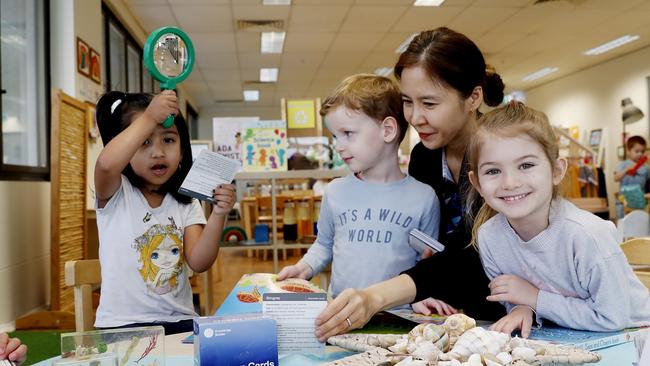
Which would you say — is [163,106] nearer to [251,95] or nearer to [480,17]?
[480,17]

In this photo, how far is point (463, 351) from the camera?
0.70 meters

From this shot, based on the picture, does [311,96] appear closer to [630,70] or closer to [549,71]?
[549,71]

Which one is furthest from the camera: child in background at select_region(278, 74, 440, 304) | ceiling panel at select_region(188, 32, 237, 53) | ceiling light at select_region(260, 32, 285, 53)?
ceiling light at select_region(260, 32, 285, 53)

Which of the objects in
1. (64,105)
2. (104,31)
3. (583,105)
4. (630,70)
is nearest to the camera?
(64,105)

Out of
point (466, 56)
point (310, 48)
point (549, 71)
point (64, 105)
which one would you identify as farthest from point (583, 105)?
point (466, 56)

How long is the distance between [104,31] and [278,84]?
20.7 feet

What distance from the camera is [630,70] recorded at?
32.2 feet

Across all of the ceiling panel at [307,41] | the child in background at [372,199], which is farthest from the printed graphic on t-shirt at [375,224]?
the ceiling panel at [307,41]

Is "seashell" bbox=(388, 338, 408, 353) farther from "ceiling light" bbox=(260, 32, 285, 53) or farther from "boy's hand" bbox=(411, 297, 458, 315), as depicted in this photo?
"ceiling light" bbox=(260, 32, 285, 53)

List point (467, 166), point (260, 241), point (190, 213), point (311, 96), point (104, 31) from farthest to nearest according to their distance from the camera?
point (311, 96) → point (104, 31) → point (260, 241) → point (190, 213) → point (467, 166)

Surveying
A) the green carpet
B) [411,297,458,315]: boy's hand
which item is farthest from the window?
[411,297,458,315]: boy's hand

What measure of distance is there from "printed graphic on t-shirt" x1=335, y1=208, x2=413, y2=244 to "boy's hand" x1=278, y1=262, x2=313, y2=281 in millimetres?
147

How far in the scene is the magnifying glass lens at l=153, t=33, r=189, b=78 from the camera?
1.27 m

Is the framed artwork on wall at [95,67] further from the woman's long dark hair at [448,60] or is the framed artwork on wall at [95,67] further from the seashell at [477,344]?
the seashell at [477,344]
